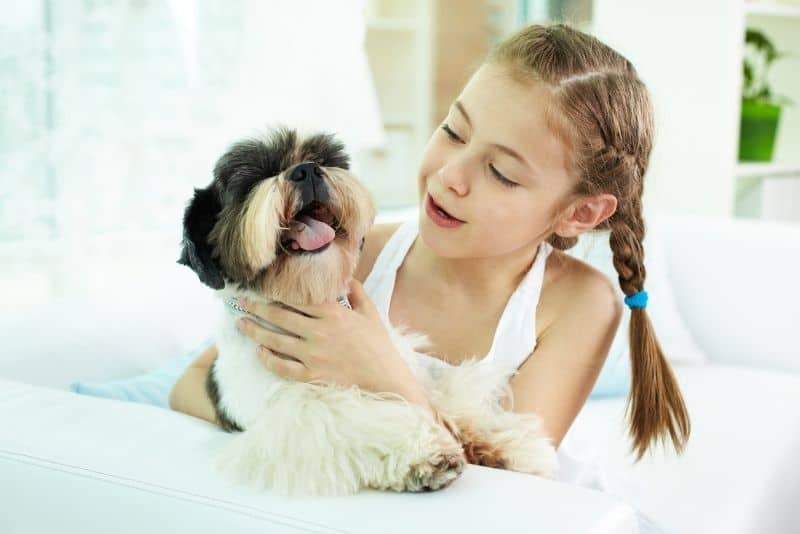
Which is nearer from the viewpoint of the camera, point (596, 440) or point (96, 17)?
point (596, 440)

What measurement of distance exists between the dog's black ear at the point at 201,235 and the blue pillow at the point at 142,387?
0.62 meters

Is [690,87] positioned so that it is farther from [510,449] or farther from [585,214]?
[510,449]

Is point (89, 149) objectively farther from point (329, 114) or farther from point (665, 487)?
point (665, 487)

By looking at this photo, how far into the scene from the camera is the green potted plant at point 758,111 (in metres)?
3.89

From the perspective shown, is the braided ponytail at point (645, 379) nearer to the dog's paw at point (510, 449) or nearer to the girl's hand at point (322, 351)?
the dog's paw at point (510, 449)

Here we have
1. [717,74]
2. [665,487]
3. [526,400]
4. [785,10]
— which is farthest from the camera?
[785,10]

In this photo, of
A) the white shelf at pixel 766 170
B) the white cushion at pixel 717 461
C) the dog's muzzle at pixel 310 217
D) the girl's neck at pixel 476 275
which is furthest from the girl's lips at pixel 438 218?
the white shelf at pixel 766 170

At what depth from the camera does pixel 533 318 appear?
171 cm

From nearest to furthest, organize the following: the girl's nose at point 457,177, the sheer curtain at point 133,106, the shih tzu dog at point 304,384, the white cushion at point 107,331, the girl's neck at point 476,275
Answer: the shih tzu dog at point 304,384 → the girl's nose at point 457,177 → the girl's neck at point 476,275 → the white cushion at point 107,331 → the sheer curtain at point 133,106

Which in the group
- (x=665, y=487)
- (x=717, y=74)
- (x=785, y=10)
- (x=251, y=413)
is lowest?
(x=665, y=487)

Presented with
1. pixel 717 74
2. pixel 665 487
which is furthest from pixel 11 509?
pixel 717 74

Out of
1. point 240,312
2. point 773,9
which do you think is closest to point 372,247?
point 240,312

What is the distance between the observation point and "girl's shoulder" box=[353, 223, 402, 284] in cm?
185

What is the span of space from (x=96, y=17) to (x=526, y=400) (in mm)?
1900
